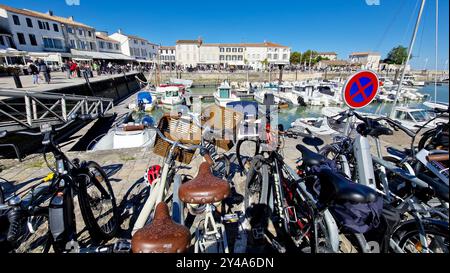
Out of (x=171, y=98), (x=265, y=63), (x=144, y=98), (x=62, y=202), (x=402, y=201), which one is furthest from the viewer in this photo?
(x=265, y=63)

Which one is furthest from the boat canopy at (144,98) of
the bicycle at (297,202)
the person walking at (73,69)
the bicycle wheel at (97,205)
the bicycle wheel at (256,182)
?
the bicycle at (297,202)

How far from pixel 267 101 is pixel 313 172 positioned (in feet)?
5.13

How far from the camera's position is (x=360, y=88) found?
2.87 m

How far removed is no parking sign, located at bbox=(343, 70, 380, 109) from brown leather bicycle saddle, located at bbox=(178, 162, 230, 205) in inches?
94.8

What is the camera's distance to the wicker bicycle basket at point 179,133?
3283 millimetres

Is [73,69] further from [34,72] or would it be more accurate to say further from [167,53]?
[167,53]

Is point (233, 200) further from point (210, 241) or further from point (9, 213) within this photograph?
point (9, 213)

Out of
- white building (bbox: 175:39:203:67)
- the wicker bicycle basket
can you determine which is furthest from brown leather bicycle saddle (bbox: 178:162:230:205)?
white building (bbox: 175:39:203:67)

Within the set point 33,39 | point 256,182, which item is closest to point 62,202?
point 256,182

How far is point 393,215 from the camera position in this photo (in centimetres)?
209

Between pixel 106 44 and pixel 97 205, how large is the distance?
199 feet

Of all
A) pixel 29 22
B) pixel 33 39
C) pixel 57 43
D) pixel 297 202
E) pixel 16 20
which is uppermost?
pixel 29 22
